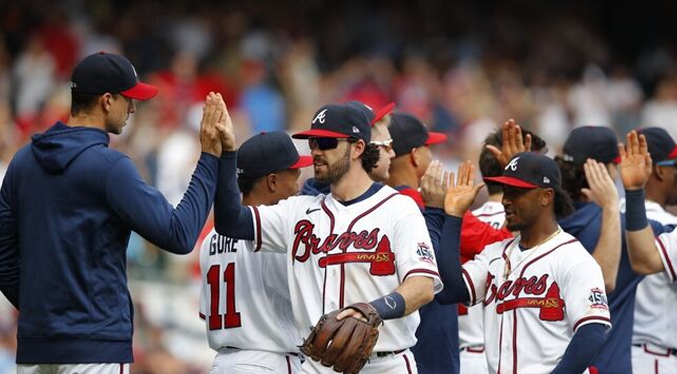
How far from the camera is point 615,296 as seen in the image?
667 cm

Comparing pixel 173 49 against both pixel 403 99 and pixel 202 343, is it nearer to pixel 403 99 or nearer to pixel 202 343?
pixel 403 99

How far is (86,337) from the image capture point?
5.22m

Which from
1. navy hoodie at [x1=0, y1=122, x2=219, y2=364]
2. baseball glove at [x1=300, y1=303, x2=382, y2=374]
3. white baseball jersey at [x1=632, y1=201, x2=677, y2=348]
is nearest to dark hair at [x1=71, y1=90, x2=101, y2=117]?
navy hoodie at [x1=0, y1=122, x2=219, y2=364]

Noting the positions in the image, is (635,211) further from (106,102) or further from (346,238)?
(106,102)

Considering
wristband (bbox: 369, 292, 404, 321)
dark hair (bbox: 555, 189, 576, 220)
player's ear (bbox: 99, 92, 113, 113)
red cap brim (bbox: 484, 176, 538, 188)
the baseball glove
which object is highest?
player's ear (bbox: 99, 92, 113, 113)

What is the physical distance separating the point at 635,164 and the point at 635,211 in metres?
0.25

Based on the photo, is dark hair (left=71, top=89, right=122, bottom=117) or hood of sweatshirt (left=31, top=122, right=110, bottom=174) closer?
hood of sweatshirt (left=31, top=122, right=110, bottom=174)

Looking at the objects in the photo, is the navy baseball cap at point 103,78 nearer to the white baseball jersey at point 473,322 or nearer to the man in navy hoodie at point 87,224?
the man in navy hoodie at point 87,224

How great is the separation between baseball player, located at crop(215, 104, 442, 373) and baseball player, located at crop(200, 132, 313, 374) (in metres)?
0.43

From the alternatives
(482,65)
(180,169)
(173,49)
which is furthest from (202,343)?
(482,65)

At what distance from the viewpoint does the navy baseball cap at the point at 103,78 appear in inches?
214

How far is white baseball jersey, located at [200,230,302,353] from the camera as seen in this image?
6.14 m

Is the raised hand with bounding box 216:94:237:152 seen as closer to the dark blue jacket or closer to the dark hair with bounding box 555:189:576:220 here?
the dark hair with bounding box 555:189:576:220

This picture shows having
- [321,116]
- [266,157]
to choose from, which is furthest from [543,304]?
[266,157]
